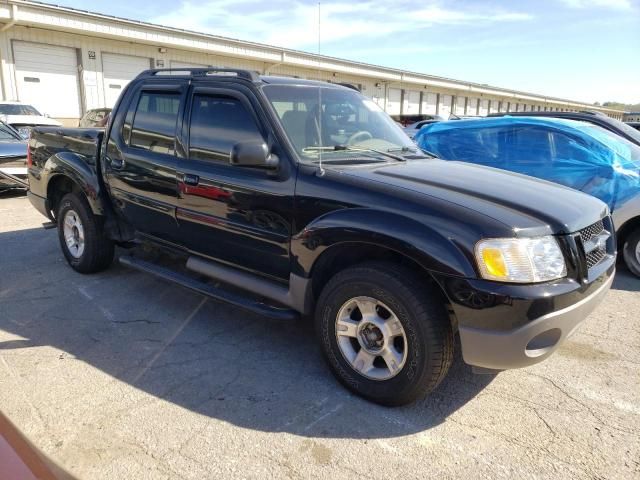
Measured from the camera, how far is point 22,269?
207 inches

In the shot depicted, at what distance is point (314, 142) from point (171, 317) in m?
1.95

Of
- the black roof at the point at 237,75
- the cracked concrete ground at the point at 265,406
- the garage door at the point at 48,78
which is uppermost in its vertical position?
the garage door at the point at 48,78

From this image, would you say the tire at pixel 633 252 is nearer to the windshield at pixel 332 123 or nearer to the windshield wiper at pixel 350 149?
the windshield at pixel 332 123

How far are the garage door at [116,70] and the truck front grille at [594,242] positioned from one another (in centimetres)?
2037

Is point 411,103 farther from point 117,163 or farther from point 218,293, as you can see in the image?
point 218,293

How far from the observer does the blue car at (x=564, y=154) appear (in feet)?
18.1

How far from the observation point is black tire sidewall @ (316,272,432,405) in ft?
8.87

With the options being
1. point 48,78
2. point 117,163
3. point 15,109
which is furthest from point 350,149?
point 48,78

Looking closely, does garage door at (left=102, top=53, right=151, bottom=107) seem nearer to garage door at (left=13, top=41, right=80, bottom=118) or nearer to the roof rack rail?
garage door at (left=13, top=41, right=80, bottom=118)

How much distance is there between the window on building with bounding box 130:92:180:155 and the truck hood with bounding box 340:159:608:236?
5.48 ft

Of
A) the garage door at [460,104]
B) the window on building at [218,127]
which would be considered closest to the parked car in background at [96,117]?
the window on building at [218,127]

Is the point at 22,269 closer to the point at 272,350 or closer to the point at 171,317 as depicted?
the point at 171,317

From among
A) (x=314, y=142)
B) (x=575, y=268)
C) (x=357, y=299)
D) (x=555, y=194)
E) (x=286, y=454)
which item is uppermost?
(x=314, y=142)

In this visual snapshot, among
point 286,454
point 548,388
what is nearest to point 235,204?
point 286,454
